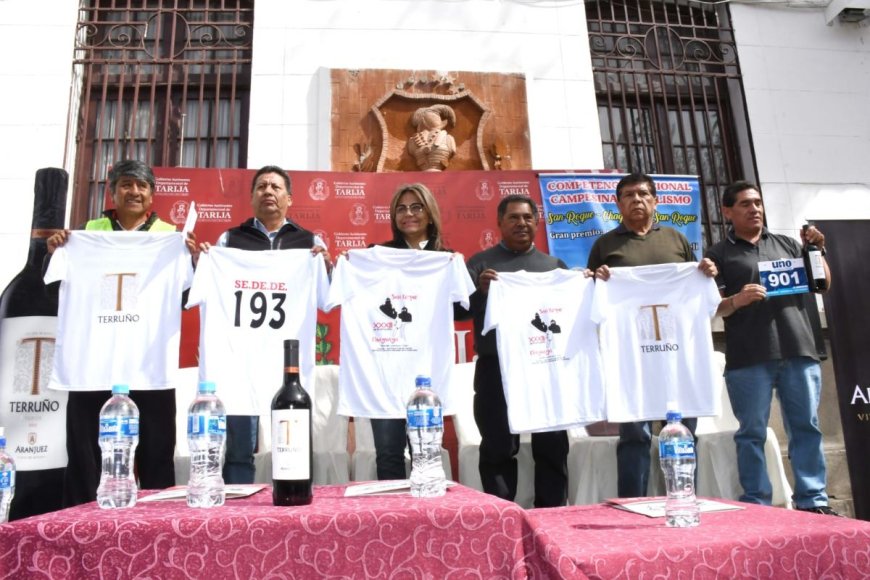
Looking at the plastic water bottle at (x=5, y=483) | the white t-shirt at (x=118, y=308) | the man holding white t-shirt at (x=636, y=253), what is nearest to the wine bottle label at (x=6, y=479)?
the plastic water bottle at (x=5, y=483)

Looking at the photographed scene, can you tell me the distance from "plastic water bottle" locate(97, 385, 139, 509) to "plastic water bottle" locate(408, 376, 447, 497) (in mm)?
614

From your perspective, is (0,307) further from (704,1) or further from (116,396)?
(704,1)

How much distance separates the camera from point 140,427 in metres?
2.68

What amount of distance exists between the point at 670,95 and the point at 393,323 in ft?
17.7

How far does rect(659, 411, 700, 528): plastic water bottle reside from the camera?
53.4 inches

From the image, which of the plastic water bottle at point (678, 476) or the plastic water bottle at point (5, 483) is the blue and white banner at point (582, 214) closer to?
the plastic water bottle at point (678, 476)

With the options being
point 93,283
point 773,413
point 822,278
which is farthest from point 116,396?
point 773,413

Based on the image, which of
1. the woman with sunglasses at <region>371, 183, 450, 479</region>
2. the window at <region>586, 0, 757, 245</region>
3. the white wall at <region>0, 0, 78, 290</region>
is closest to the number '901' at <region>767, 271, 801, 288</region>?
the woman with sunglasses at <region>371, 183, 450, 479</region>

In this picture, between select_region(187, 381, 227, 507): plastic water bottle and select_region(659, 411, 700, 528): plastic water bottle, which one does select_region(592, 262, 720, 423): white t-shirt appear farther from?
select_region(187, 381, 227, 507): plastic water bottle

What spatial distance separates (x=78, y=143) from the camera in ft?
21.1

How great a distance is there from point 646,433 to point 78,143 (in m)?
5.98

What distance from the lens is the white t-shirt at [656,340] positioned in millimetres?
3123

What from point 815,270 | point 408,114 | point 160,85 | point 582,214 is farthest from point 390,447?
point 160,85

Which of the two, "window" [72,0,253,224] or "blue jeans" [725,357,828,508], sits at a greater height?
"window" [72,0,253,224]
